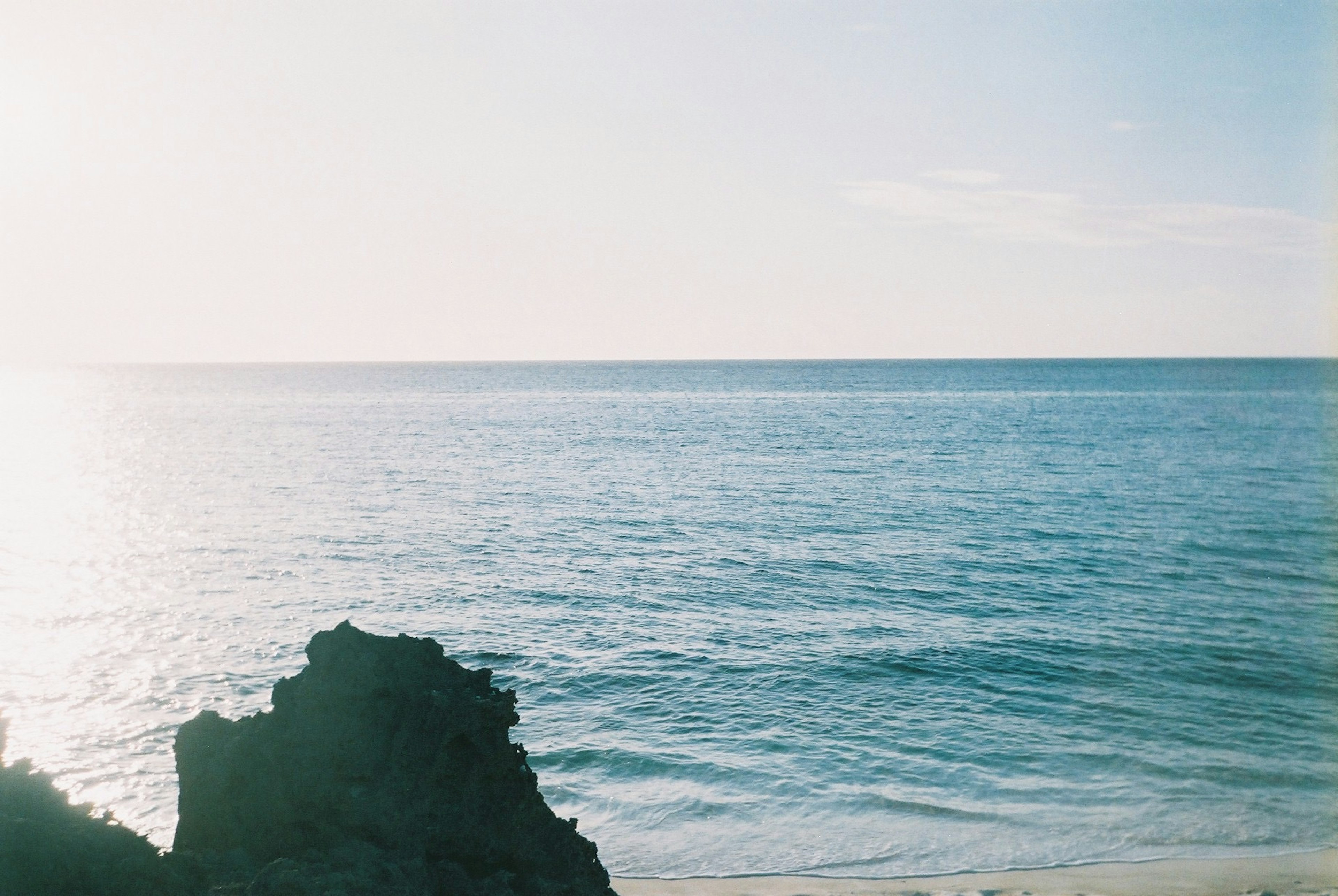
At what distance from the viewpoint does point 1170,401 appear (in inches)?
6378

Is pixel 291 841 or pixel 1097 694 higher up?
pixel 291 841

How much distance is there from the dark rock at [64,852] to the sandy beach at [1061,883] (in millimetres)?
8967

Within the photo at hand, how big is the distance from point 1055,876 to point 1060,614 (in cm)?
1707

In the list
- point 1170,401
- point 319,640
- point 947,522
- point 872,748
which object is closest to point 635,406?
point 1170,401

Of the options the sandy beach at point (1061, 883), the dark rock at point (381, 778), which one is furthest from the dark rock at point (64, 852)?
the sandy beach at point (1061, 883)

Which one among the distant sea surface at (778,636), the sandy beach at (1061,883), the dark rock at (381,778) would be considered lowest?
the sandy beach at (1061,883)

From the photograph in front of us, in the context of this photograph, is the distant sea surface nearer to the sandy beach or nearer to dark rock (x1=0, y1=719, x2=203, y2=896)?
the sandy beach

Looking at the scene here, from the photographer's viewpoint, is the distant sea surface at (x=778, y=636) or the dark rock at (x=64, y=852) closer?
the dark rock at (x=64, y=852)

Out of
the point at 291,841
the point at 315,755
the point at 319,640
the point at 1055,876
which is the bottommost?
the point at 1055,876

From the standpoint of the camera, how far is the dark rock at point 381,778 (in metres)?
8.22

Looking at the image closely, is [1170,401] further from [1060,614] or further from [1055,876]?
[1055,876]

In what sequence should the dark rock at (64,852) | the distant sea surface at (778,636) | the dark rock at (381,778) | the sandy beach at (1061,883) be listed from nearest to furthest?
1. the dark rock at (64,852)
2. the dark rock at (381,778)
3. the sandy beach at (1061,883)
4. the distant sea surface at (778,636)

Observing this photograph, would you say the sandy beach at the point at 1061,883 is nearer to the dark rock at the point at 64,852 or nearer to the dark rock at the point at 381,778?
the dark rock at the point at 381,778

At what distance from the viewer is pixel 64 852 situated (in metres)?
6.59
